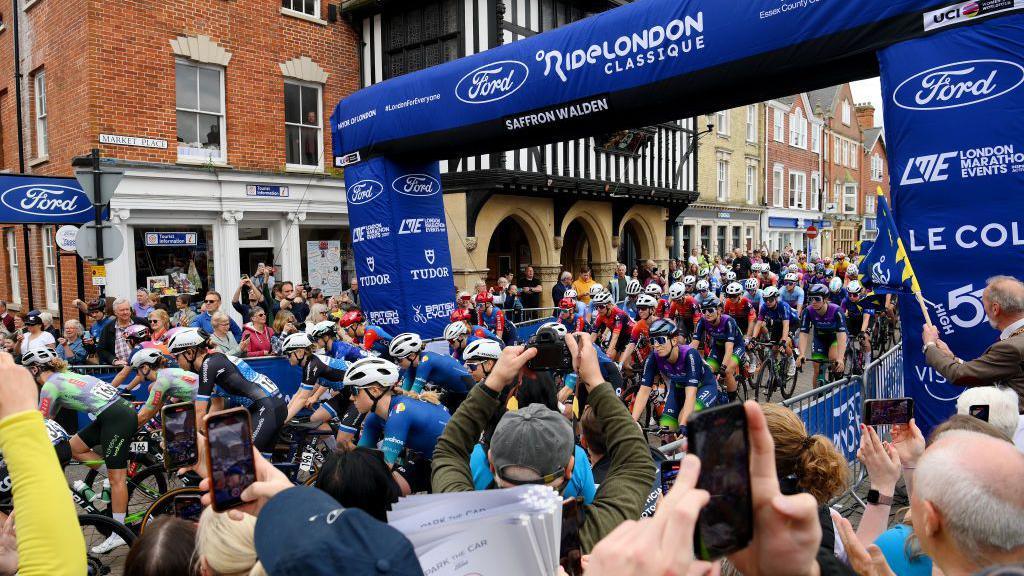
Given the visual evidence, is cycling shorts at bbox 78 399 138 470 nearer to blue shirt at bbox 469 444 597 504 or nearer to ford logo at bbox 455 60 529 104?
blue shirt at bbox 469 444 597 504

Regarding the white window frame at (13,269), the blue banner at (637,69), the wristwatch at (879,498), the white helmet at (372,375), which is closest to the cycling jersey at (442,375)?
the white helmet at (372,375)

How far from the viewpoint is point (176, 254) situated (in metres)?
14.8

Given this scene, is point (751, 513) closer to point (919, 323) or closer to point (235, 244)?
point (919, 323)

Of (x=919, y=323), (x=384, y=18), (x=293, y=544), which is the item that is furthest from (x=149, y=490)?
(x=384, y=18)

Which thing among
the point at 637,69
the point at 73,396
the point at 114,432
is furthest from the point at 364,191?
the point at 114,432

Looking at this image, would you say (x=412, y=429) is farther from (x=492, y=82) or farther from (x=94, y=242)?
(x=94, y=242)

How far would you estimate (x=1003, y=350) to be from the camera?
4.26m

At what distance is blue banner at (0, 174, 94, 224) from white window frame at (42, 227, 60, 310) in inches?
195

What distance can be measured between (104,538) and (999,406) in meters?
6.52

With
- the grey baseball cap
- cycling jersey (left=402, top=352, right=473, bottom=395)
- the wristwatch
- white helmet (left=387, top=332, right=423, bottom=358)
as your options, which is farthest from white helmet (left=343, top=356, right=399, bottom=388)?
the wristwatch

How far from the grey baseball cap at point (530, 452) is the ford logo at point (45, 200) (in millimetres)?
11897

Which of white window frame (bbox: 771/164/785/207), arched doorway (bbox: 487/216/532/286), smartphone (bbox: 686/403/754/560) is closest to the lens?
smartphone (bbox: 686/403/754/560)

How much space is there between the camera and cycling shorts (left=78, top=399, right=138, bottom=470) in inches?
232

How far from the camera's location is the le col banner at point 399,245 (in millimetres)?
11523
